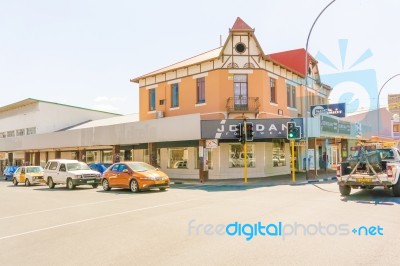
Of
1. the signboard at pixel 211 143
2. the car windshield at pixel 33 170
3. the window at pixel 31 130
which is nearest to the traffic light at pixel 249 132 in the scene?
the signboard at pixel 211 143

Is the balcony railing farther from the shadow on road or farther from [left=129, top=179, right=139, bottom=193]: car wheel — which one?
the shadow on road

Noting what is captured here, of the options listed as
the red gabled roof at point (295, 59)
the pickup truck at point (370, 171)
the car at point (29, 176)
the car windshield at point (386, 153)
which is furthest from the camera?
the red gabled roof at point (295, 59)

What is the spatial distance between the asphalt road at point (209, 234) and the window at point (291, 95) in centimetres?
1777

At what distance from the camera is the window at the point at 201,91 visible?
2633 centimetres

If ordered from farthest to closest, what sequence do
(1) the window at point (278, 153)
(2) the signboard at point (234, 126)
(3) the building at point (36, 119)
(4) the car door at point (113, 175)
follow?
(3) the building at point (36, 119), (1) the window at point (278, 153), (2) the signboard at point (234, 126), (4) the car door at point (113, 175)

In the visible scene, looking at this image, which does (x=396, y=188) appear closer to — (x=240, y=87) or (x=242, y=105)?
(x=242, y=105)

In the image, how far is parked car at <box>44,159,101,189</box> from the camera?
20609 mm

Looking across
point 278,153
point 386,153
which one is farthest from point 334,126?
point 386,153

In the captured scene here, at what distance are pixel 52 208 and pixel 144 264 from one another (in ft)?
27.7

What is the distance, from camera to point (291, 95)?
2930 centimetres

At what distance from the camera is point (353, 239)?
6.67m

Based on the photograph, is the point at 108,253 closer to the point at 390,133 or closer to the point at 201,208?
the point at 201,208

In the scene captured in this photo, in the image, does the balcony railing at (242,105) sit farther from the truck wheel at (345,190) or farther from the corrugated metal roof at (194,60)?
the truck wheel at (345,190)

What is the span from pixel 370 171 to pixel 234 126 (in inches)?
426
